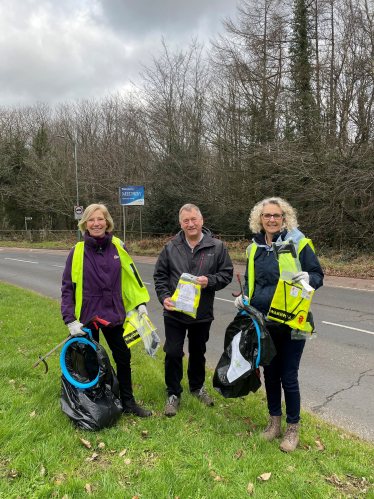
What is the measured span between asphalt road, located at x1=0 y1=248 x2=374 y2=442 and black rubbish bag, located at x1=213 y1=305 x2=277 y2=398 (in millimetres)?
1297

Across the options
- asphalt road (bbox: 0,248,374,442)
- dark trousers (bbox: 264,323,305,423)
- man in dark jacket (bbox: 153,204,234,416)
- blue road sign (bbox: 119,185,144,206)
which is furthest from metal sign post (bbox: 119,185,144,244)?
dark trousers (bbox: 264,323,305,423)

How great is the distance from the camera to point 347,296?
950 centimetres

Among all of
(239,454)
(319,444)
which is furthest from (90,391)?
(319,444)

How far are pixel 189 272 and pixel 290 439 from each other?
1.62 m

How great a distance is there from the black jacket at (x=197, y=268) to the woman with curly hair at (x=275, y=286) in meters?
0.39

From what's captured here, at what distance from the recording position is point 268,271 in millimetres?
2809

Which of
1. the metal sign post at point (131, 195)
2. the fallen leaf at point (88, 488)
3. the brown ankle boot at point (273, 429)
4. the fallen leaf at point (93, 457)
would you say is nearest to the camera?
the fallen leaf at point (88, 488)

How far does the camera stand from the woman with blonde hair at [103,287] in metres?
3.12

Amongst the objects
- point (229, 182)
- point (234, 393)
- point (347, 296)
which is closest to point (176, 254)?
point (234, 393)

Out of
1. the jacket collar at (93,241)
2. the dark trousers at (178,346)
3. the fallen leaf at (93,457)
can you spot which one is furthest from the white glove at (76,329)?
the fallen leaf at (93,457)

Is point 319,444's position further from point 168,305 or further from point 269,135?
point 269,135

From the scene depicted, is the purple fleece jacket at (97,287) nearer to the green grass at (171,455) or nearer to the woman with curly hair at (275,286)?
the green grass at (171,455)

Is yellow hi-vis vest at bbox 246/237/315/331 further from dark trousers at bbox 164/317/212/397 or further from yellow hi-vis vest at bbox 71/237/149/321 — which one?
yellow hi-vis vest at bbox 71/237/149/321

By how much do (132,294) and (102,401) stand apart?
95cm
